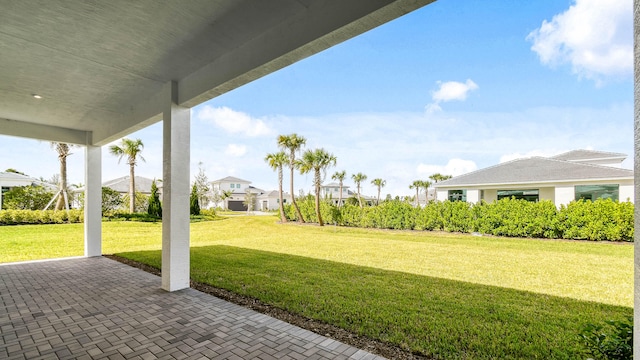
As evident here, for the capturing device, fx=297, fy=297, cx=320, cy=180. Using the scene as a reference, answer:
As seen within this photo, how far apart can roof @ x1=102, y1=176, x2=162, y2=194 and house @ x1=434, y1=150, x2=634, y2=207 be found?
89.8 feet

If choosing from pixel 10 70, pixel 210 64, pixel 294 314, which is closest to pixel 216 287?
pixel 294 314

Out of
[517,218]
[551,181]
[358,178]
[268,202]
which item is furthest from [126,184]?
[551,181]

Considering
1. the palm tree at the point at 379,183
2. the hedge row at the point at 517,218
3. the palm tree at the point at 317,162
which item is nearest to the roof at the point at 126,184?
the palm tree at the point at 317,162

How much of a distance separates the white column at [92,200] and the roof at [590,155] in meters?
24.7

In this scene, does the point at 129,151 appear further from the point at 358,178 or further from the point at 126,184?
the point at 358,178

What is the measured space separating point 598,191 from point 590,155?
7.27 meters

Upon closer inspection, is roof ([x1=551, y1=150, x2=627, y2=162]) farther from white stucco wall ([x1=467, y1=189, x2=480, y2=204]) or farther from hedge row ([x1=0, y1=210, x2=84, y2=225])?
hedge row ([x1=0, y1=210, x2=84, y2=225])

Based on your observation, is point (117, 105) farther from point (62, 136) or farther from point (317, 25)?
point (317, 25)

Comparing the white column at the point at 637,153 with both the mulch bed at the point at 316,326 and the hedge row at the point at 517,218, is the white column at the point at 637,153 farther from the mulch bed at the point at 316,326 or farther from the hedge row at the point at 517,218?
the hedge row at the point at 517,218

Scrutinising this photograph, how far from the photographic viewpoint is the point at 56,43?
341 centimetres

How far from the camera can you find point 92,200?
24.8ft

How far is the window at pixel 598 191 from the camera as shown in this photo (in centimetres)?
1409

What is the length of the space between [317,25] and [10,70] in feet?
14.8

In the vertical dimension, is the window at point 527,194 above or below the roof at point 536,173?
below
